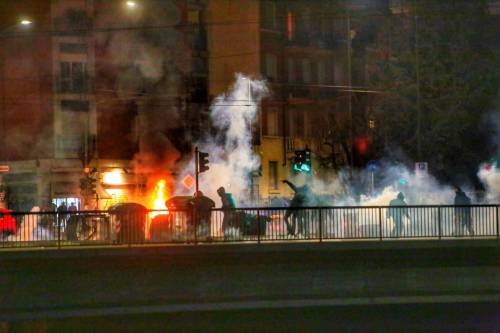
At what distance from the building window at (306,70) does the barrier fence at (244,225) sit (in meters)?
27.8

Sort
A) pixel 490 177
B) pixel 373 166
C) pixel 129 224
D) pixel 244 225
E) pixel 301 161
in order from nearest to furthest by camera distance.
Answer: pixel 129 224, pixel 244 225, pixel 301 161, pixel 490 177, pixel 373 166

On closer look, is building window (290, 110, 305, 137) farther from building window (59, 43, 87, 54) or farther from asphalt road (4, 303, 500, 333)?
asphalt road (4, 303, 500, 333)

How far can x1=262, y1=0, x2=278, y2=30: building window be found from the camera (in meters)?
45.5

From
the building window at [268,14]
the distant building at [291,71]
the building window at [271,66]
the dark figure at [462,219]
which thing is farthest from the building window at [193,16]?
the dark figure at [462,219]

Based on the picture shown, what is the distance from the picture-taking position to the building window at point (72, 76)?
128ft

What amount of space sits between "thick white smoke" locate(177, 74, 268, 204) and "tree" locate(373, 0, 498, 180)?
12.1 m

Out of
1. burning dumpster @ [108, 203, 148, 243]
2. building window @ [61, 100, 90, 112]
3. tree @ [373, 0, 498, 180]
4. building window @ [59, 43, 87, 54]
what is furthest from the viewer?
building window @ [61, 100, 90, 112]

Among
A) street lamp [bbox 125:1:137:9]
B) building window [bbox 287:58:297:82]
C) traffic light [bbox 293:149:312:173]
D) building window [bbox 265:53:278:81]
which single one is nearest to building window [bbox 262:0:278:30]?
building window [bbox 265:53:278:81]

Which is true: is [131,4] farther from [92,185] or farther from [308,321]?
[308,321]

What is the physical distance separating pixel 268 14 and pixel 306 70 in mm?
4391

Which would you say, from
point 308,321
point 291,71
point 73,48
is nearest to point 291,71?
point 291,71

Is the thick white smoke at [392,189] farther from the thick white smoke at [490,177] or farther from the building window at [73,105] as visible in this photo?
the building window at [73,105]

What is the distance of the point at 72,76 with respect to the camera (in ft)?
129

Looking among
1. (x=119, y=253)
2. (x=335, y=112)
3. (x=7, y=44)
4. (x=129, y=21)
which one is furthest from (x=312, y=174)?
(x=119, y=253)
